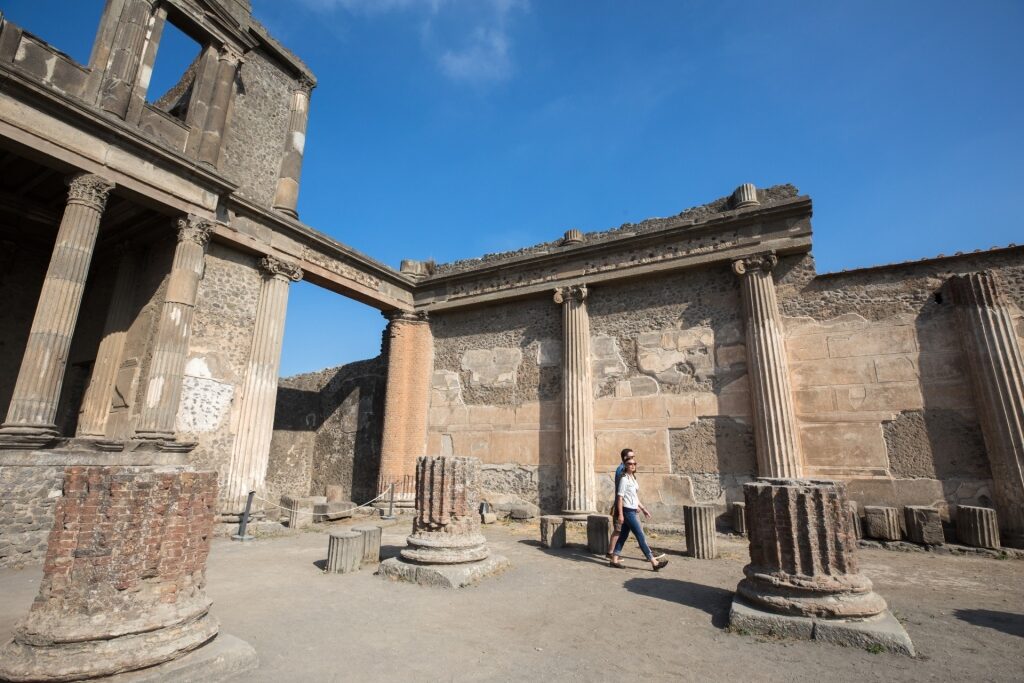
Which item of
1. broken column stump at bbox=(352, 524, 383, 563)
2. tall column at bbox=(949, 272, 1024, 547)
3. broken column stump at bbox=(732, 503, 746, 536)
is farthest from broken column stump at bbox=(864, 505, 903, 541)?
broken column stump at bbox=(352, 524, 383, 563)

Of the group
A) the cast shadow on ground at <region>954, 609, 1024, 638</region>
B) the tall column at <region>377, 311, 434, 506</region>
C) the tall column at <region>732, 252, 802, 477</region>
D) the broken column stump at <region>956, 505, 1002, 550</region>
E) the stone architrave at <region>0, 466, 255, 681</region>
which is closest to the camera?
the stone architrave at <region>0, 466, 255, 681</region>

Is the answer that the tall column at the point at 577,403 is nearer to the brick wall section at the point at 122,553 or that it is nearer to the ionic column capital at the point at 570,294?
the ionic column capital at the point at 570,294

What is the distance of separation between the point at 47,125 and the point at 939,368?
596 inches

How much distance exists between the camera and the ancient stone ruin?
7586 mm

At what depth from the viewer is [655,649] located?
375 centimetres

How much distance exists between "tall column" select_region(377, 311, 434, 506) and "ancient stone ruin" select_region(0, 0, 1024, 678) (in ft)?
0.20

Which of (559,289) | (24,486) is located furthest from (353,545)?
(559,289)

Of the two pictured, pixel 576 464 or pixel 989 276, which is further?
pixel 576 464

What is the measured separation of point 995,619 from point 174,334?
12.0 m

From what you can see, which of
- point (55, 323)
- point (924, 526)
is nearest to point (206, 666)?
point (55, 323)

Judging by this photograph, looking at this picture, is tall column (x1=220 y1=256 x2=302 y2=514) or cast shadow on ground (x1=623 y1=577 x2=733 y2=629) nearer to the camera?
cast shadow on ground (x1=623 y1=577 x2=733 y2=629)

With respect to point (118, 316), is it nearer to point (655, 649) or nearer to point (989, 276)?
point (655, 649)

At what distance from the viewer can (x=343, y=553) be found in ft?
20.8

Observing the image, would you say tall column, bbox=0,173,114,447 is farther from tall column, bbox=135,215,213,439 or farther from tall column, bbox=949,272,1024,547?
tall column, bbox=949,272,1024,547
